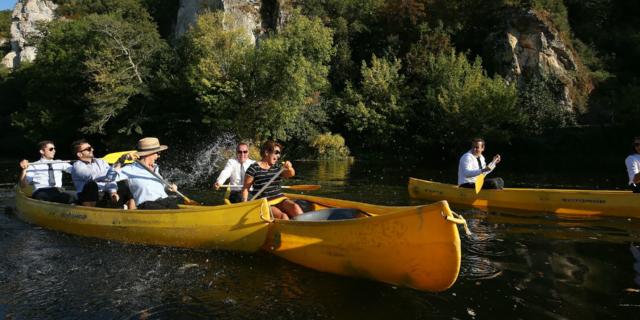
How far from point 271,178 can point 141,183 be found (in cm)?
220

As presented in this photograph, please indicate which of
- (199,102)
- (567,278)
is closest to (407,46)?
(199,102)

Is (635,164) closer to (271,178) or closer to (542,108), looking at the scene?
(271,178)

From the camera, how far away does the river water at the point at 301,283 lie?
4.86 metres

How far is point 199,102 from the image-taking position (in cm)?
2841

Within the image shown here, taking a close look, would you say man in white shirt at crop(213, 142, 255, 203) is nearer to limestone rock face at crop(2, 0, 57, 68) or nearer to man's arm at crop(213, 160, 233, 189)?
man's arm at crop(213, 160, 233, 189)

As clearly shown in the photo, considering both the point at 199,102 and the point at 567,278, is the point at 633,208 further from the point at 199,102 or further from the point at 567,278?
the point at 199,102

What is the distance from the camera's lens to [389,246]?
5.06 meters

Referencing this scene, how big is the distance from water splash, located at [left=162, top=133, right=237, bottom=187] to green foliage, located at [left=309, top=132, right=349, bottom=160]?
4715mm

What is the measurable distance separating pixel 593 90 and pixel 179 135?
2509 cm

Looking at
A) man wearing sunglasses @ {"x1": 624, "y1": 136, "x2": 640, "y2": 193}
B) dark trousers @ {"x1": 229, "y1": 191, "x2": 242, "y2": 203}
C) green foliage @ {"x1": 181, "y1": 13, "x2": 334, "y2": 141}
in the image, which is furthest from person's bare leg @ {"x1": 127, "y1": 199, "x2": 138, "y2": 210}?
green foliage @ {"x1": 181, "y1": 13, "x2": 334, "y2": 141}

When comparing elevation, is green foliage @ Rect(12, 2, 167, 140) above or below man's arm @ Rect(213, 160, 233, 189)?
A: above

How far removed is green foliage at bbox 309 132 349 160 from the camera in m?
29.0

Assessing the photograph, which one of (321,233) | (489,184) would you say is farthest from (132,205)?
(489,184)

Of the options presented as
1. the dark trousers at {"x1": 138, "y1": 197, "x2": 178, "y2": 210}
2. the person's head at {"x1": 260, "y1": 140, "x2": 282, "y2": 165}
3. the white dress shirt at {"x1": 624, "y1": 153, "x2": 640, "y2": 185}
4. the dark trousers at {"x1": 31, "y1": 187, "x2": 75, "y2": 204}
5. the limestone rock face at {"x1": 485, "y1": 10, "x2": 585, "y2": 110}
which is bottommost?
the dark trousers at {"x1": 31, "y1": 187, "x2": 75, "y2": 204}
